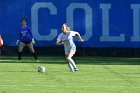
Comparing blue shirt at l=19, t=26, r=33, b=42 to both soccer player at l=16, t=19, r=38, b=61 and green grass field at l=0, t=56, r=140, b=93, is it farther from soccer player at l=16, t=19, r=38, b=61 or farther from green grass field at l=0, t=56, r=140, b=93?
green grass field at l=0, t=56, r=140, b=93

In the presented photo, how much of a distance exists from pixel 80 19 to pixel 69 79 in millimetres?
15468

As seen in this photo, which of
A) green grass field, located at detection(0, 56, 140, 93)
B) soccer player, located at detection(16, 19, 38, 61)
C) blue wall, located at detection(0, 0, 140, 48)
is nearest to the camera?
green grass field, located at detection(0, 56, 140, 93)

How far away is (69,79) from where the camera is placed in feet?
72.4

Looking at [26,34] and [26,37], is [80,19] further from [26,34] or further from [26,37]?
[26,34]

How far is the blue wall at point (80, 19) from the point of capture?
37.1 meters

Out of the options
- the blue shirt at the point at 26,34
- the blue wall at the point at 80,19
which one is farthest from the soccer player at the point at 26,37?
the blue wall at the point at 80,19

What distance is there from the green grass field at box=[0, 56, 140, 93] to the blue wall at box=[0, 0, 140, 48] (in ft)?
25.9

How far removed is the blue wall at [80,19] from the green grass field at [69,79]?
789 cm

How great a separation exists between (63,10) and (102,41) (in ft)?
9.47

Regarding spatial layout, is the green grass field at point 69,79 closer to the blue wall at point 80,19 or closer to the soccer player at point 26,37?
the soccer player at point 26,37

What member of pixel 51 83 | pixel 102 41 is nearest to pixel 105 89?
pixel 51 83

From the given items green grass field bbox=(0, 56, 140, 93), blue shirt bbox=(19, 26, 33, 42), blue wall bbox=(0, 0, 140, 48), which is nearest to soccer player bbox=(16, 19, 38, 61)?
blue shirt bbox=(19, 26, 33, 42)

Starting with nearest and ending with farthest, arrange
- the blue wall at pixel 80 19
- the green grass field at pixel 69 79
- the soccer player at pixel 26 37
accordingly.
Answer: the green grass field at pixel 69 79, the soccer player at pixel 26 37, the blue wall at pixel 80 19

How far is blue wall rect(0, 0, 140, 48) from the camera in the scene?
37.1m
